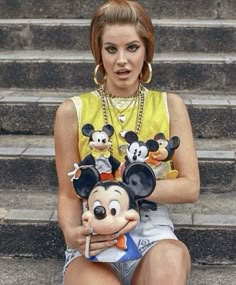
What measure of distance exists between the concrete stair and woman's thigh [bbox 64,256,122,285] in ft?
1.46

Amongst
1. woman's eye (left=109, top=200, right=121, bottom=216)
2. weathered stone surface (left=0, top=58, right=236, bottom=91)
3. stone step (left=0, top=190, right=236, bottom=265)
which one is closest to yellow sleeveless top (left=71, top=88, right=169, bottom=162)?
woman's eye (left=109, top=200, right=121, bottom=216)

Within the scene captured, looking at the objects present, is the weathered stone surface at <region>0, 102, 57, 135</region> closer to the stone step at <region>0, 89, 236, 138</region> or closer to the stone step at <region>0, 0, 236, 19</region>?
the stone step at <region>0, 89, 236, 138</region>

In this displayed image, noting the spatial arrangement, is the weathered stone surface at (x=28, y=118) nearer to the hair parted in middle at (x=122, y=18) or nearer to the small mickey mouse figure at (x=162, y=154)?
the hair parted in middle at (x=122, y=18)

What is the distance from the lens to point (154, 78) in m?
3.53

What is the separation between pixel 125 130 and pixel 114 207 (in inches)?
17.2

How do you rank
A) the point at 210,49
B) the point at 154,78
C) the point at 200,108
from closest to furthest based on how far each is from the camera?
the point at 200,108, the point at 154,78, the point at 210,49

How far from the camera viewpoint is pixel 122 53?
216cm

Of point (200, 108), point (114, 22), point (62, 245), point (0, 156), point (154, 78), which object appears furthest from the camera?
point (154, 78)

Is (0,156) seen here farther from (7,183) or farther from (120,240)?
(120,240)

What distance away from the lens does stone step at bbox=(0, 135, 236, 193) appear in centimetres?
292

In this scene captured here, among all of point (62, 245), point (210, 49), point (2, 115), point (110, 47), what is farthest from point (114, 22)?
point (210, 49)

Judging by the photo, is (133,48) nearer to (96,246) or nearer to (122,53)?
(122,53)

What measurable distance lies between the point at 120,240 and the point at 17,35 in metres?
2.29

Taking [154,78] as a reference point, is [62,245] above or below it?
below
